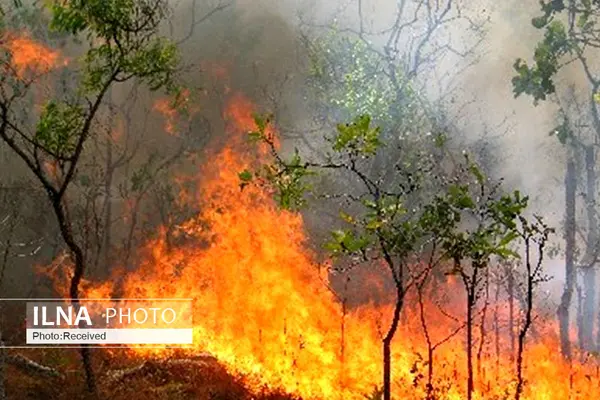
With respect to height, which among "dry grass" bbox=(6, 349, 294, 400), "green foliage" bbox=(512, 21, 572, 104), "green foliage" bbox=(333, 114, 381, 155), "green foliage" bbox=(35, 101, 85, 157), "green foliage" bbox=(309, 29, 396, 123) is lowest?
"dry grass" bbox=(6, 349, 294, 400)

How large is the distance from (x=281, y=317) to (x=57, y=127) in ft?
34.0

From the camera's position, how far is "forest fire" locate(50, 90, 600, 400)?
50.3 feet

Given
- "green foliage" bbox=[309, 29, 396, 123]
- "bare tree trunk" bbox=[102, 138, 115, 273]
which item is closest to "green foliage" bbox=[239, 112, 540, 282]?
"green foliage" bbox=[309, 29, 396, 123]

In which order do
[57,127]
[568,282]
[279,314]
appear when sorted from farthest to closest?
1. [568,282]
2. [279,314]
3. [57,127]

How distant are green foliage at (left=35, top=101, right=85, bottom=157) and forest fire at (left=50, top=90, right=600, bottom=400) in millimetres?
5593

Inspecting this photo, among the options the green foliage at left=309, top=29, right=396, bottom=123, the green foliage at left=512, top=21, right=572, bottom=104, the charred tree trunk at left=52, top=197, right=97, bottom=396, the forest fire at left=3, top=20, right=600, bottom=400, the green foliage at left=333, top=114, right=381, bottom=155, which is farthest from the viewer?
the green foliage at left=309, top=29, right=396, bottom=123

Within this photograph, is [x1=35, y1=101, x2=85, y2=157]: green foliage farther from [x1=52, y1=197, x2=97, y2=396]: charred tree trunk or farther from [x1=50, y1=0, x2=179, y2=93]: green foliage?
[x1=52, y1=197, x2=97, y2=396]: charred tree trunk

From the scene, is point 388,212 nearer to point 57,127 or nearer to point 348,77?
point 57,127

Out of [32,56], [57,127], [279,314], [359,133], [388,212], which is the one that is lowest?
[279,314]

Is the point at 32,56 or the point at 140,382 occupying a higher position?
the point at 32,56

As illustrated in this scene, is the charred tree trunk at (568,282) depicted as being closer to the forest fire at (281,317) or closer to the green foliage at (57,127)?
the forest fire at (281,317)

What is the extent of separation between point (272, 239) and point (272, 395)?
34.6 ft

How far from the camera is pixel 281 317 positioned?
723 inches

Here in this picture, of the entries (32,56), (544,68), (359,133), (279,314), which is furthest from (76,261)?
(32,56)
